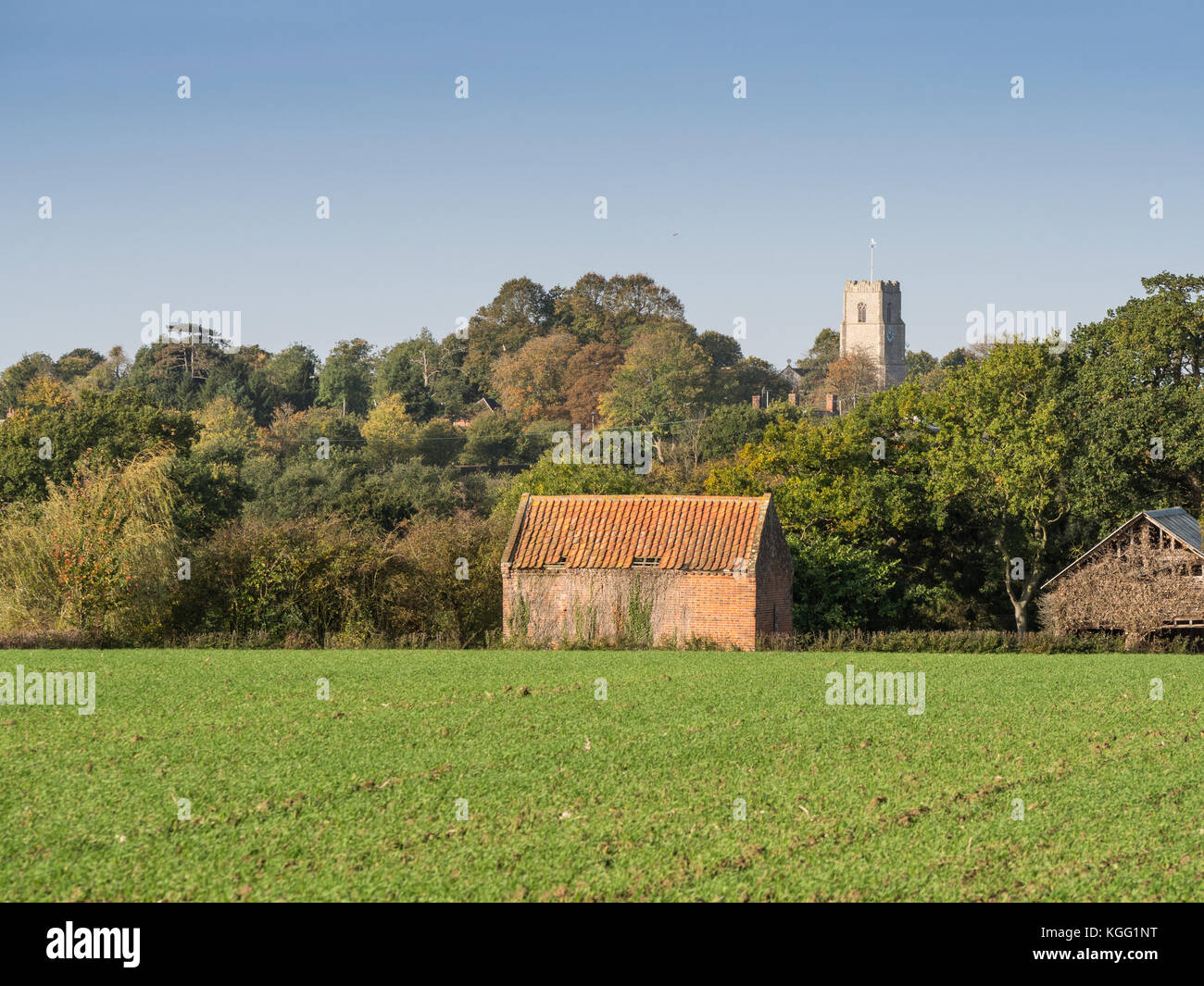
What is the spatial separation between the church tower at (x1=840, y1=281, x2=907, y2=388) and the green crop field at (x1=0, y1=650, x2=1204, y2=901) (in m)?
150

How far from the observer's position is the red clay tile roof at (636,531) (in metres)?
39.1

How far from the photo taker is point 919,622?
49.8 m

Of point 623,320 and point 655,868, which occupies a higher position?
point 623,320

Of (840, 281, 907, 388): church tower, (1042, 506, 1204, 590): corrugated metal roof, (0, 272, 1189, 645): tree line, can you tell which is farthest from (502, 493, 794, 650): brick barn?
(840, 281, 907, 388): church tower

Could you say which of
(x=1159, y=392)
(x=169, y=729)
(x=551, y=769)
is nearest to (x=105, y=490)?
(x=169, y=729)

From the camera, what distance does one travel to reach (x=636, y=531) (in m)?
40.5

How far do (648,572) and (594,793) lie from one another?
23825 mm

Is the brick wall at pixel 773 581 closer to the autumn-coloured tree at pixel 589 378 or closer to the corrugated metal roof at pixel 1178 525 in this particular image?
the corrugated metal roof at pixel 1178 525

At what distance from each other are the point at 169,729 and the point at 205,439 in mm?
77529

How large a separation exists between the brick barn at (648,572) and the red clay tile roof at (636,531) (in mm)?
40

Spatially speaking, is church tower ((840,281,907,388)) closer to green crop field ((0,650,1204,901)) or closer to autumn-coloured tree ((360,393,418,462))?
autumn-coloured tree ((360,393,418,462))

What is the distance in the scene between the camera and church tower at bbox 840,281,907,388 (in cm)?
17200
